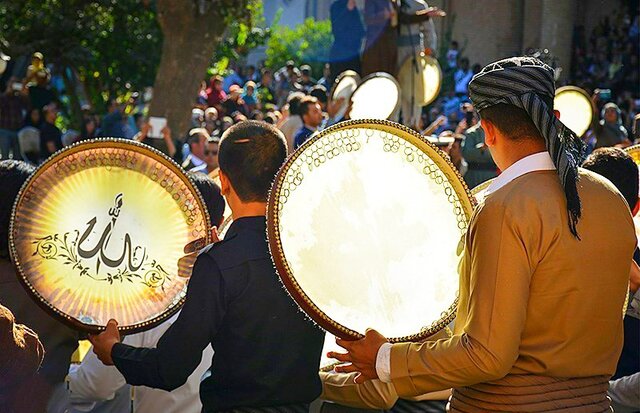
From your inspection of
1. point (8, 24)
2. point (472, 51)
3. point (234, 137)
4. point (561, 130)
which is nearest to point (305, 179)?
point (234, 137)

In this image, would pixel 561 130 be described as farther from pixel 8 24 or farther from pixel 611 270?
pixel 8 24

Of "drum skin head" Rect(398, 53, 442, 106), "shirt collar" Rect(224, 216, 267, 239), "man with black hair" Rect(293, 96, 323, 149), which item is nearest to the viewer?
"shirt collar" Rect(224, 216, 267, 239)

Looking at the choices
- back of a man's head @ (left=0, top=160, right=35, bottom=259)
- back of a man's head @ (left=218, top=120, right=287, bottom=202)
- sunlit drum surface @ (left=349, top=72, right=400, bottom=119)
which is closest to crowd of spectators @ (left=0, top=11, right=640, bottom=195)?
sunlit drum surface @ (left=349, top=72, right=400, bottom=119)

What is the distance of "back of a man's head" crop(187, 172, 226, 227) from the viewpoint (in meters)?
4.04

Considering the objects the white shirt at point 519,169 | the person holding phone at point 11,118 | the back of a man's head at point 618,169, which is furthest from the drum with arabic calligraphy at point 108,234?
the person holding phone at point 11,118

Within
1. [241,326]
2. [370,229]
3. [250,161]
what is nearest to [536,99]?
[370,229]

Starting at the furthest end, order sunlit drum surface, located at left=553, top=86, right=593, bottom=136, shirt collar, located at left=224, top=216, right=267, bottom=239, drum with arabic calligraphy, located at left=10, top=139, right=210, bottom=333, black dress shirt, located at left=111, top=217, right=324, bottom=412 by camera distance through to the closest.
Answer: sunlit drum surface, located at left=553, top=86, right=593, bottom=136
drum with arabic calligraphy, located at left=10, top=139, right=210, bottom=333
shirt collar, located at left=224, top=216, right=267, bottom=239
black dress shirt, located at left=111, top=217, right=324, bottom=412

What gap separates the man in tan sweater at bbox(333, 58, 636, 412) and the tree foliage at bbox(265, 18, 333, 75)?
2616 cm

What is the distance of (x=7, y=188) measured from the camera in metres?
3.39

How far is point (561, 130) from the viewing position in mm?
2508

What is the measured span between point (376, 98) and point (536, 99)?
5395 mm

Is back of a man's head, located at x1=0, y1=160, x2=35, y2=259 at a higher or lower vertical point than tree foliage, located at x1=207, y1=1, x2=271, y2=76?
higher

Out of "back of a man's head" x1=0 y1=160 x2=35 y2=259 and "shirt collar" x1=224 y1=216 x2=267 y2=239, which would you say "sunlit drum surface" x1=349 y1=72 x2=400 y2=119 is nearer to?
"back of a man's head" x1=0 y1=160 x2=35 y2=259

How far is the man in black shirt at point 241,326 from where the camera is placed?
2.88m
